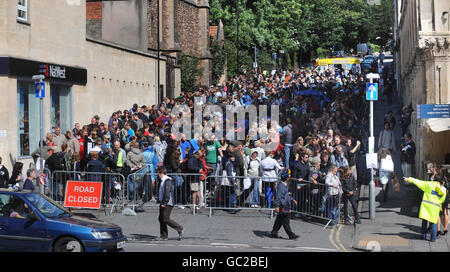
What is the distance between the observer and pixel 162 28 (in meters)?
48.9

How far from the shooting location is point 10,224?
41.9ft

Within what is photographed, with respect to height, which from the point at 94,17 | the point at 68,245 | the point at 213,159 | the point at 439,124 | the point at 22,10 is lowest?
the point at 68,245

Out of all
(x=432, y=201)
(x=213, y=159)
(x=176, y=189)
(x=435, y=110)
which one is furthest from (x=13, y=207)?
(x=435, y=110)

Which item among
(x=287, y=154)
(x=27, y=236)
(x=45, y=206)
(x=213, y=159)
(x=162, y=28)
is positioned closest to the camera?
(x=27, y=236)

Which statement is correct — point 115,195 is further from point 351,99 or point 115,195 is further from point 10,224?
point 351,99

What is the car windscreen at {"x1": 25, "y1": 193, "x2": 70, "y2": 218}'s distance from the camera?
13.1 metres

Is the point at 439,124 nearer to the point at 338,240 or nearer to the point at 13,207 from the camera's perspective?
the point at 338,240

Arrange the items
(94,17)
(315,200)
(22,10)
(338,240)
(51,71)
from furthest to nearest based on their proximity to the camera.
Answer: (94,17)
(51,71)
(22,10)
(315,200)
(338,240)

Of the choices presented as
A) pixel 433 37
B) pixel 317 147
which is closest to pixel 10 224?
pixel 317 147

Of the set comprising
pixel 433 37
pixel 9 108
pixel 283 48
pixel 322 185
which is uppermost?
pixel 283 48

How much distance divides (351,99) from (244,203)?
15.3 metres

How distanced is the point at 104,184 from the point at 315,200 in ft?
18.8

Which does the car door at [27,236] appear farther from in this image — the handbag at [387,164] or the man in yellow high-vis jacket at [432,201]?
the handbag at [387,164]

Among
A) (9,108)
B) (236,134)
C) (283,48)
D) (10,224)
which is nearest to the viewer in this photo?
(10,224)
